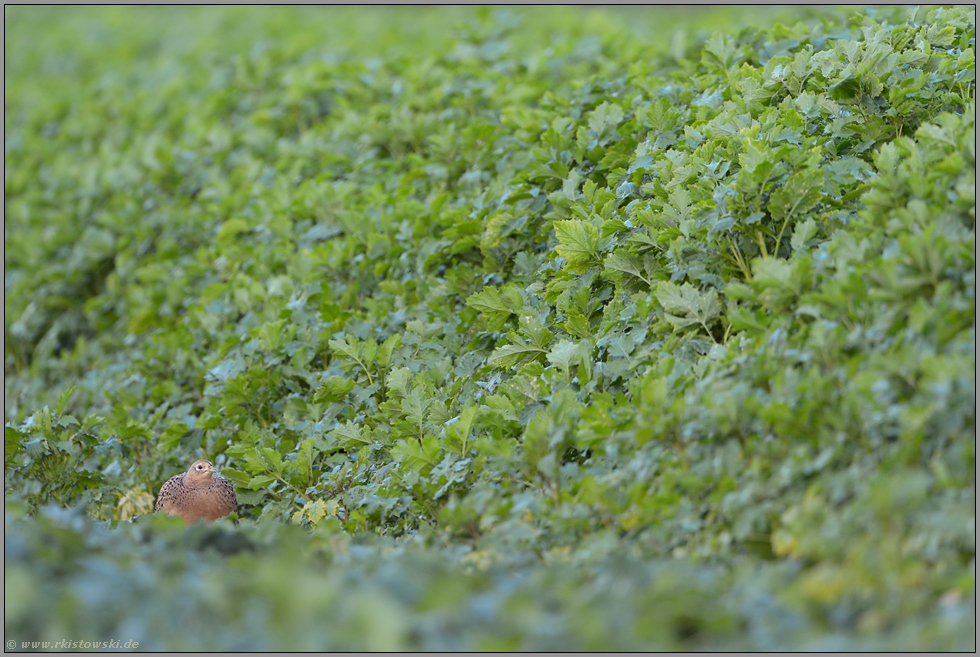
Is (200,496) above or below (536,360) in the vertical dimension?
below

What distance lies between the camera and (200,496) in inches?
166

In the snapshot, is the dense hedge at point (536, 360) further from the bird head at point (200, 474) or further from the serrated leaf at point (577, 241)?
the bird head at point (200, 474)

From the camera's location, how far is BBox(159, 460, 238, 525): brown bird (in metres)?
4.21

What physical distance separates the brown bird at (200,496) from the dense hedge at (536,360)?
0.32 ft

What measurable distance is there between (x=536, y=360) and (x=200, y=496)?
156 cm

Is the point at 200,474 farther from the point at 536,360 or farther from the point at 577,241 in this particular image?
the point at 577,241

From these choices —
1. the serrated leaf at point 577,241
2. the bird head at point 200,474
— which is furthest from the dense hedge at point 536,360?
the bird head at point 200,474

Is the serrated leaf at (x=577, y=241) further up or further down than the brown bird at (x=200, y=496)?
further up

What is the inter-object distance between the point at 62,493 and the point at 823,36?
175 inches

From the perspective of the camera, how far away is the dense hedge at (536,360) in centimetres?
269

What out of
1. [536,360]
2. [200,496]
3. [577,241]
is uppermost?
[577,241]

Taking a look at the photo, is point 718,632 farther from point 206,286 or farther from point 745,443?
point 206,286

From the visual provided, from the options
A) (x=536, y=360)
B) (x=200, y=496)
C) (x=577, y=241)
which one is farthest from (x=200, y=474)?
(x=577, y=241)

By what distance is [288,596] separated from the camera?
244 centimetres
